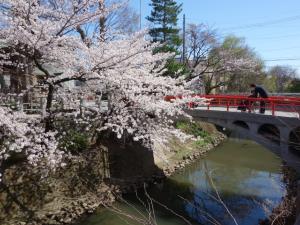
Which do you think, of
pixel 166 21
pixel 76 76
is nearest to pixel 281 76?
pixel 166 21

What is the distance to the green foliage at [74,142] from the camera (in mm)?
13975

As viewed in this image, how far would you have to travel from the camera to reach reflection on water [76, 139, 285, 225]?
13.0m

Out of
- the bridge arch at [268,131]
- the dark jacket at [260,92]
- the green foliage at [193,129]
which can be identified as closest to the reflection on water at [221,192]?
the bridge arch at [268,131]

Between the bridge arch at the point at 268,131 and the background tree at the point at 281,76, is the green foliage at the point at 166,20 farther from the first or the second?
the background tree at the point at 281,76

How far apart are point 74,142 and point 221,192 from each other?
22.3 feet

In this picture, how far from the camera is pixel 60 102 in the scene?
14.3m

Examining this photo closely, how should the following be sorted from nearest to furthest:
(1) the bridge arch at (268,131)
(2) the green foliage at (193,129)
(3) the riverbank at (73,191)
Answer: (3) the riverbank at (73,191) → (1) the bridge arch at (268,131) → (2) the green foliage at (193,129)

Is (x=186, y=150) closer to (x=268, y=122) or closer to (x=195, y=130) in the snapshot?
(x=195, y=130)

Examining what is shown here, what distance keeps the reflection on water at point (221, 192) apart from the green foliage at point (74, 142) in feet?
8.69

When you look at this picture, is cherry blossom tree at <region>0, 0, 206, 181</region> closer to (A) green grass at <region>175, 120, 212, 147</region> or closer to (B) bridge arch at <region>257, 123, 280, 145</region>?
(B) bridge arch at <region>257, 123, 280, 145</region>

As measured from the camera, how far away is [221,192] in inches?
637

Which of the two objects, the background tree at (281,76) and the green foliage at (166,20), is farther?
the background tree at (281,76)

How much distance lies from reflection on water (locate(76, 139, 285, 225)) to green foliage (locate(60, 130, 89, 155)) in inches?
104

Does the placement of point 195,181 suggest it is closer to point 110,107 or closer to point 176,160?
point 176,160
